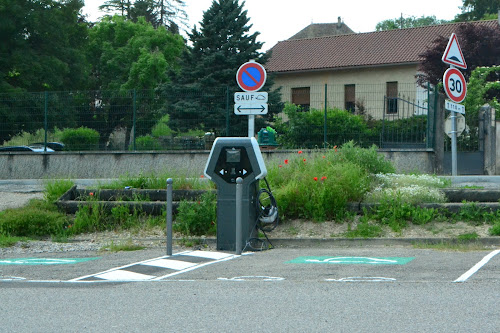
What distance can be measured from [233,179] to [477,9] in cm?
6629

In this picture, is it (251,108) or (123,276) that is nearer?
(123,276)

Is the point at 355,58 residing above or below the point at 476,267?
above

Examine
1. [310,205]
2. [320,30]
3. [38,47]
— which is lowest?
[310,205]

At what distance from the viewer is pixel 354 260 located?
30.0 feet

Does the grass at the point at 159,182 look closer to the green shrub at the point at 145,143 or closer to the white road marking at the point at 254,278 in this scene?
the white road marking at the point at 254,278

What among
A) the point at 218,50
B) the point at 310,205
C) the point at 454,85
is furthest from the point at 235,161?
the point at 218,50

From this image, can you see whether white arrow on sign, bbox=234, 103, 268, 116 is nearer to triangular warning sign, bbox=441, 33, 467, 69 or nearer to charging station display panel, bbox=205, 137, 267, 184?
charging station display panel, bbox=205, 137, 267, 184

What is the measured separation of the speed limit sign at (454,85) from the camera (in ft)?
46.5

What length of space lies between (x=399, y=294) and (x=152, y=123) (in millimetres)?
13806

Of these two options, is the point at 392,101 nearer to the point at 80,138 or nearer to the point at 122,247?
the point at 80,138

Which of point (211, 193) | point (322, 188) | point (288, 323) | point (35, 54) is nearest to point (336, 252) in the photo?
point (322, 188)

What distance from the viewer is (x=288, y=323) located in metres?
5.49

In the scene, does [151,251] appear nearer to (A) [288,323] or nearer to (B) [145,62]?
(A) [288,323]

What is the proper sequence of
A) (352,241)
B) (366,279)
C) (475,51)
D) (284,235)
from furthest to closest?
(475,51) → (284,235) → (352,241) → (366,279)
